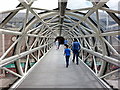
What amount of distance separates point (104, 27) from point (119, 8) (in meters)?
2.24

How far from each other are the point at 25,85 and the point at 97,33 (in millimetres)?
3143

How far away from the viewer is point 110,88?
408 centimetres

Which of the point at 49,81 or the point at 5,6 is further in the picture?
the point at 49,81

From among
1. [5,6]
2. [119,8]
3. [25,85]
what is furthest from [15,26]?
[119,8]

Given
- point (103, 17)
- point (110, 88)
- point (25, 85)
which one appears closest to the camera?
point (110, 88)

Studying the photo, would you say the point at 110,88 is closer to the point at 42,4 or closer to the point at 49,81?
the point at 49,81

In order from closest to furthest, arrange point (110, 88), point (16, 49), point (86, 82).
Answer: point (110, 88), point (86, 82), point (16, 49)

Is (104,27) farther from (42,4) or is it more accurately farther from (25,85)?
(25,85)

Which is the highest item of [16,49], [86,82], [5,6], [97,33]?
[5,6]

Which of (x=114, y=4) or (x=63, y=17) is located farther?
(x=63, y=17)

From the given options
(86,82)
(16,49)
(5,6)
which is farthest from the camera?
(16,49)

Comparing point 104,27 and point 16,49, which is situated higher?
point 104,27

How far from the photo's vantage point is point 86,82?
476 centimetres

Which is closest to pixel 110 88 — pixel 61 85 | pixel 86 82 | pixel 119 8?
pixel 86 82
